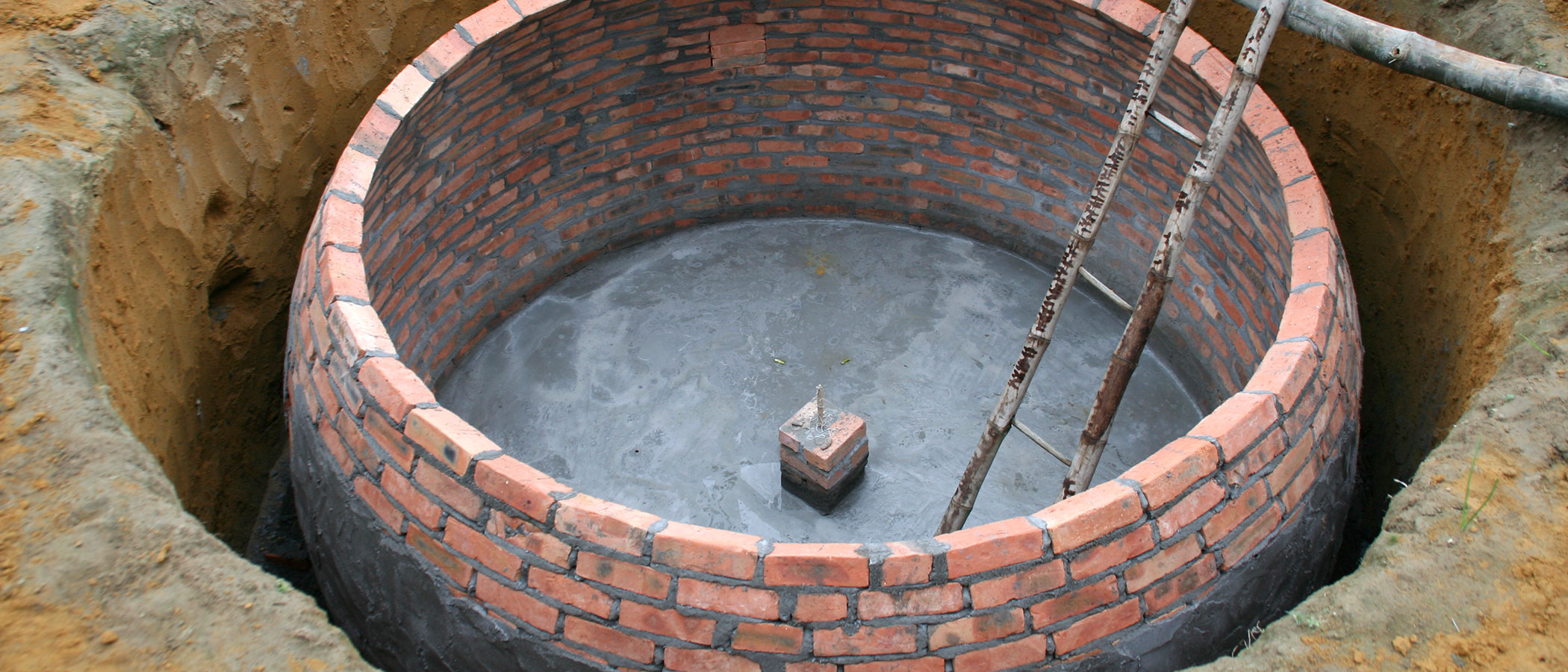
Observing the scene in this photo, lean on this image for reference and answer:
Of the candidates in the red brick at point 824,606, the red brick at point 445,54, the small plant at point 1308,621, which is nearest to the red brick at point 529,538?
the red brick at point 824,606

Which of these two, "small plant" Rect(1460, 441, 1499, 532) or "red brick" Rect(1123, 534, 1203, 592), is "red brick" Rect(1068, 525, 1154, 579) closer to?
"red brick" Rect(1123, 534, 1203, 592)

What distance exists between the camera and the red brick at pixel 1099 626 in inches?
99.7

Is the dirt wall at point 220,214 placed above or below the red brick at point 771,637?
above

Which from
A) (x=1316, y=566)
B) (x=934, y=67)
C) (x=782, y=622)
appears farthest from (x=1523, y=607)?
(x=934, y=67)

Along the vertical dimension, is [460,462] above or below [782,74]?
below

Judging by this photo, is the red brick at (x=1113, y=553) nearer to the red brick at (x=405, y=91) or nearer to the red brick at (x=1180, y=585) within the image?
the red brick at (x=1180, y=585)

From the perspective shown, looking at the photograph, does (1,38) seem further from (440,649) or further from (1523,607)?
(1523,607)

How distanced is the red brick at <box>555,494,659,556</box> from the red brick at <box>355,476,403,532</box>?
50cm

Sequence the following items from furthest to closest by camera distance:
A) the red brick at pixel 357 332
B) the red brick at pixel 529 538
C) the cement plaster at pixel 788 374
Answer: the cement plaster at pixel 788 374
the red brick at pixel 357 332
the red brick at pixel 529 538

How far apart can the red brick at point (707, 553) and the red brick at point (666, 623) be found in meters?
0.11

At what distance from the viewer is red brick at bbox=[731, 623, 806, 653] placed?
247 cm

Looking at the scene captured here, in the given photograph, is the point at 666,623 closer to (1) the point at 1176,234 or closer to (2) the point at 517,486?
(2) the point at 517,486

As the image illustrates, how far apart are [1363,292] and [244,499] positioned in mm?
4280

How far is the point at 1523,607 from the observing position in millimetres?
2348
